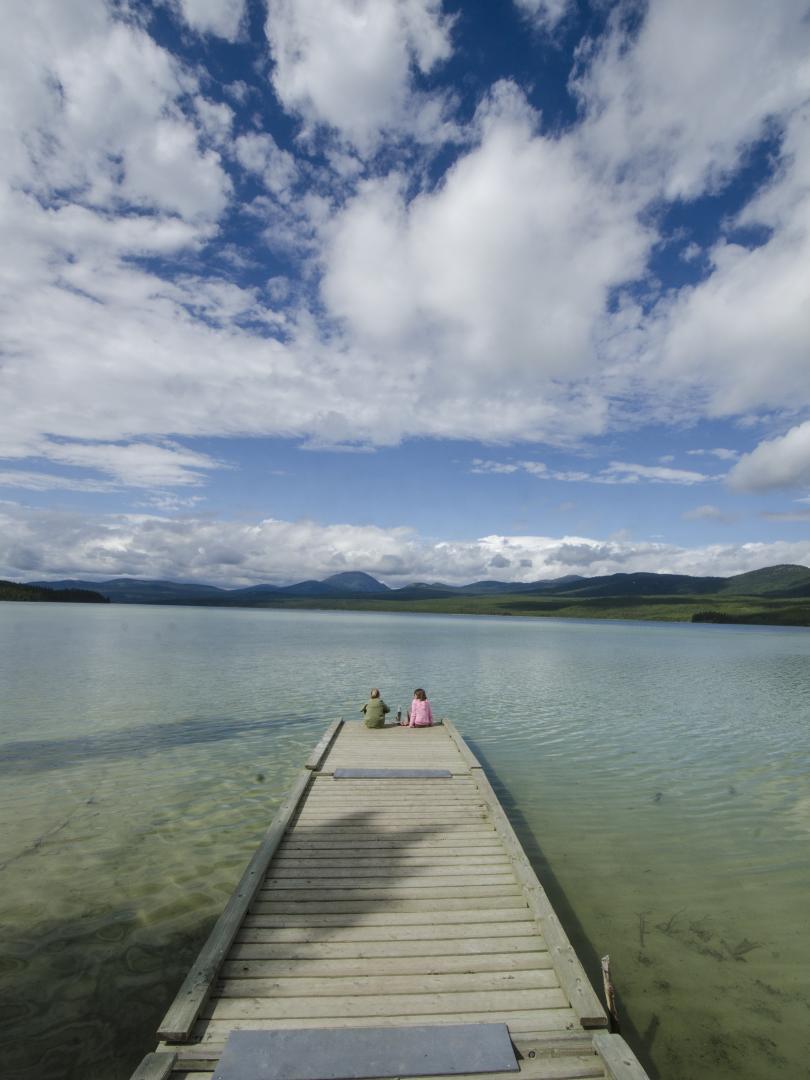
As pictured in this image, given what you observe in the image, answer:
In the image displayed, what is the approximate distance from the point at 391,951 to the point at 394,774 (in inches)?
346

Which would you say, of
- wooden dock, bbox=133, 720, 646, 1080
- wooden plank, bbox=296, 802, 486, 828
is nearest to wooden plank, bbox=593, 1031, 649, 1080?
wooden dock, bbox=133, 720, 646, 1080

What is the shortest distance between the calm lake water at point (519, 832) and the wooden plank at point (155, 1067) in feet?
6.54

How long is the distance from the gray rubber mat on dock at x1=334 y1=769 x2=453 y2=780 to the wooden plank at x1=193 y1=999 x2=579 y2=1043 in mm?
9676

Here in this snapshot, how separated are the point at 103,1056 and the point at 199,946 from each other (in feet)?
7.51

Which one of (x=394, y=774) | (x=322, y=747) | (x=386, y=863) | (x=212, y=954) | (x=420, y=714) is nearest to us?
(x=212, y=954)

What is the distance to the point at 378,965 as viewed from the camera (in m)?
7.58

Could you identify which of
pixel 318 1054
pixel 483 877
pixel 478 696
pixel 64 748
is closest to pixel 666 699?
pixel 478 696

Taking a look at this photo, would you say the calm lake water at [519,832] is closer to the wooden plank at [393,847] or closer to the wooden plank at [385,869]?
the wooden plank at [393,847]

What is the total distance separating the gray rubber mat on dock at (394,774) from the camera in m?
16.4

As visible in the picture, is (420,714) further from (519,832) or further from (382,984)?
(382,984)

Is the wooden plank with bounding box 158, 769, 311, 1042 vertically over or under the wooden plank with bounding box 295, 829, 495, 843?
over

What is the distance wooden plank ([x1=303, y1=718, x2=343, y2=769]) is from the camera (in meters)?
17.0

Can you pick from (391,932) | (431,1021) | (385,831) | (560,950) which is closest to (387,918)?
(391,932)

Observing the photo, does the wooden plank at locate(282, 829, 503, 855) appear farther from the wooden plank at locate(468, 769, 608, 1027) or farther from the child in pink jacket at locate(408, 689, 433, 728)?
the child in pink jacket at locate(408, 689, 433, 728)
